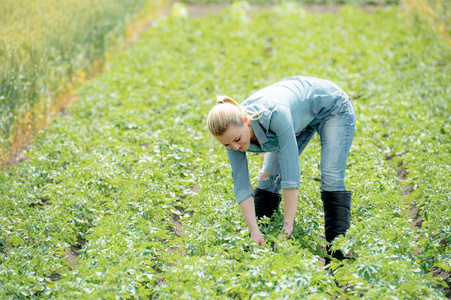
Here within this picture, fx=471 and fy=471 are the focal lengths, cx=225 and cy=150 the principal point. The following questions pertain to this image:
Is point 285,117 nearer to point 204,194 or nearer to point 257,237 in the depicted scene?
point 257,237

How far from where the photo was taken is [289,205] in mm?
3357

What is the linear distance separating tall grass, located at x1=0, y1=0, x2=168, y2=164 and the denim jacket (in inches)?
142

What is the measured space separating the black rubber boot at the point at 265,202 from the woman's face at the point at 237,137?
86cm

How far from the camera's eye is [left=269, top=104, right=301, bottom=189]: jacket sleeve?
3.16 metres

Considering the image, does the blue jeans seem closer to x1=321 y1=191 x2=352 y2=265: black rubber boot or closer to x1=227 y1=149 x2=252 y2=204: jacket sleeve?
x1=321 y1=191 x2=352 y2=265: black rubber boot

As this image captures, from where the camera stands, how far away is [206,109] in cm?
695

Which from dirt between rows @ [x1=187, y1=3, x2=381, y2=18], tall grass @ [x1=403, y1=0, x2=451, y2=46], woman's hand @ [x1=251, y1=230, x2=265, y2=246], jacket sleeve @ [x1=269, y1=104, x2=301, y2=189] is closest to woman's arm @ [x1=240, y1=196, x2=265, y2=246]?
woman's hand @ [x1=251, y1=230, x2=265, y2=246]

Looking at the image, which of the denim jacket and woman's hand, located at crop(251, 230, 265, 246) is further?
woman's hand, located at crop(251, 230, 265, 246)

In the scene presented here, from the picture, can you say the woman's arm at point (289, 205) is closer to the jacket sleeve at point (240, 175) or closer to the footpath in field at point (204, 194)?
the footpath in field at point (204, 194)

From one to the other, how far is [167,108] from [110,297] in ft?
14.4

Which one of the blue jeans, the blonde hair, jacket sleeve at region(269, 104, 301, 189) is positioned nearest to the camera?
the blonde hair

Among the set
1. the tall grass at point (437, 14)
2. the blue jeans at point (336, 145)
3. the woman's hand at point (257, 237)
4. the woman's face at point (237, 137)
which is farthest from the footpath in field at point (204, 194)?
the tall grass at point (437, 14)

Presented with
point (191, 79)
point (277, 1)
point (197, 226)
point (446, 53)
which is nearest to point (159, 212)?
point (197, 226)

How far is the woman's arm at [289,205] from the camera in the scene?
329 centimetres
